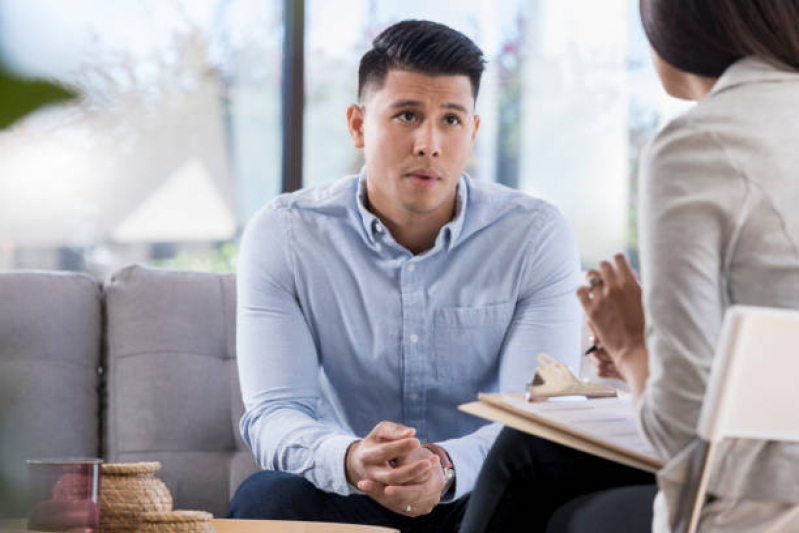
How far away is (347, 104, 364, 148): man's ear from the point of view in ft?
6.70

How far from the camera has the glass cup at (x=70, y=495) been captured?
1.18 m

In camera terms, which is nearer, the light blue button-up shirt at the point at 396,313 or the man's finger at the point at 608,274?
the man's finger at the point at 608,274

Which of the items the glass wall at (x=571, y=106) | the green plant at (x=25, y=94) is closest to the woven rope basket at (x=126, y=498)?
the green plant at (x=25, y=94)

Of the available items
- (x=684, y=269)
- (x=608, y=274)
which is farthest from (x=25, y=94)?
(x=608, y=274)

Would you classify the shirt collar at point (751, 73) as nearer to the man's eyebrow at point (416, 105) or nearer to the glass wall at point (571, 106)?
the man's eyebrow at point (416, 105)

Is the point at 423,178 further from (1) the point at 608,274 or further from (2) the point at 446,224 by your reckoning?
(1) the point at 608,274

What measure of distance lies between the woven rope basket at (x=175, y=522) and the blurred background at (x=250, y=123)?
2134 millimetres

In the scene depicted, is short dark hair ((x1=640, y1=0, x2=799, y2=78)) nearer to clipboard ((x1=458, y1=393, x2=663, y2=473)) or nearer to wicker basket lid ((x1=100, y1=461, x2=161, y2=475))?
clipboard ((x1=458, y1=393, x2=663, y2=473))

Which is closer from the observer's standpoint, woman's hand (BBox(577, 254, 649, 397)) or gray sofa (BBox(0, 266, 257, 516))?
woman's hand (BBox(577, 254, 649, 397))

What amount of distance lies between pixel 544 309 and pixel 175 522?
86 centimetres

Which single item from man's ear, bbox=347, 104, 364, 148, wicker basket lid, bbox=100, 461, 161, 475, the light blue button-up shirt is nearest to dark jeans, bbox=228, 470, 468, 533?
the light blue button-up shirt

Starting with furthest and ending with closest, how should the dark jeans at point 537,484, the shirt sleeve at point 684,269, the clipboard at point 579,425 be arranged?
the dark jeans at point 537,484
the clipboard at point 579,425
the shirt sleeve at point 684,269

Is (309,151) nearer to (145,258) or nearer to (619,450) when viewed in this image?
(145,258)

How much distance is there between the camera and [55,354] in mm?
2174
